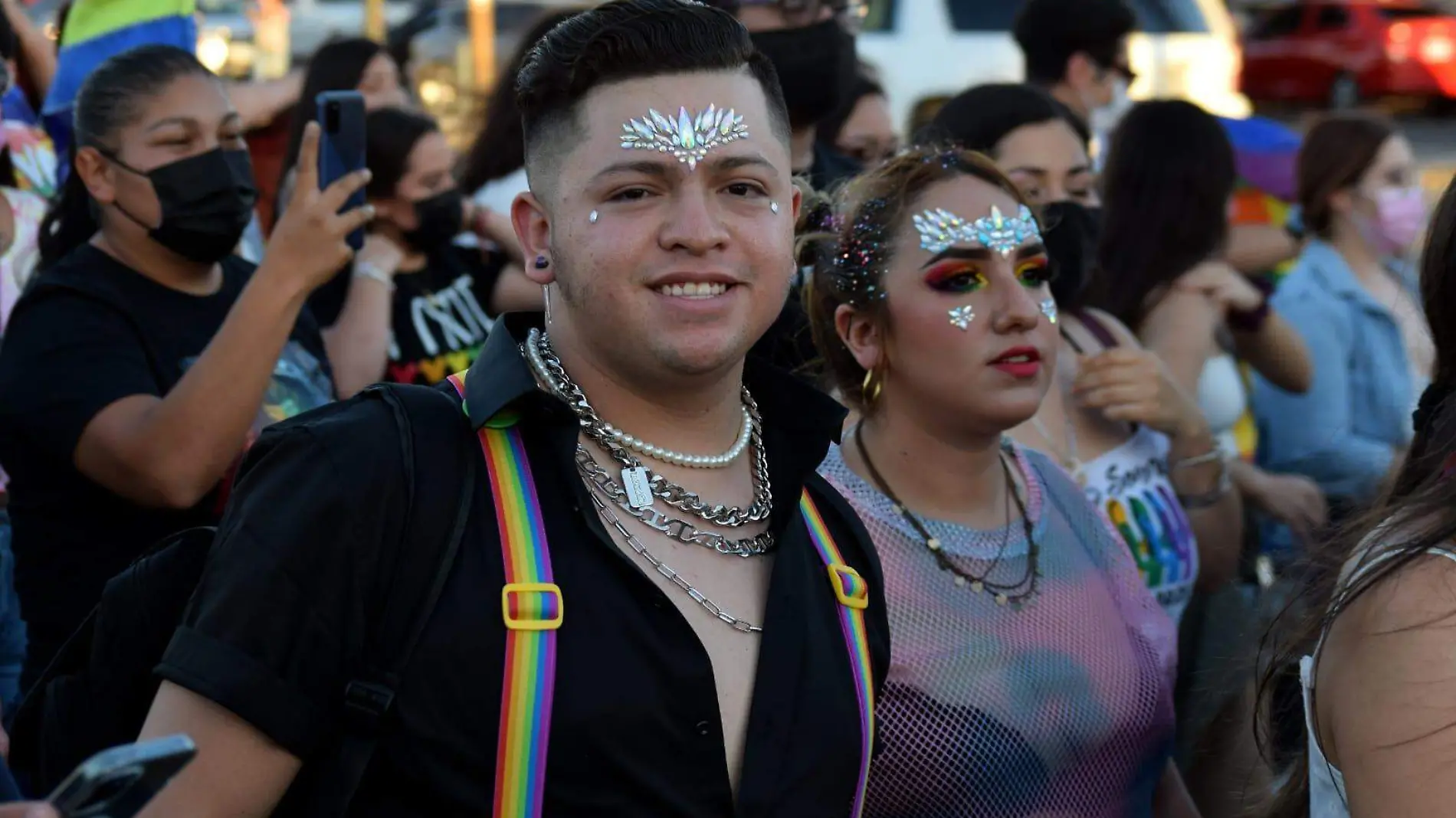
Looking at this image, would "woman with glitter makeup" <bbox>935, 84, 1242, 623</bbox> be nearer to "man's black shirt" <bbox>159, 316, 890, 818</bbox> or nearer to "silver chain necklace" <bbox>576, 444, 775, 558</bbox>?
"silver chain necklace" <bbox>576, 444, 775, 558</bbox>

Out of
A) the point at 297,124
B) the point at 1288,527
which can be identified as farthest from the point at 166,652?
the point at 1288,527

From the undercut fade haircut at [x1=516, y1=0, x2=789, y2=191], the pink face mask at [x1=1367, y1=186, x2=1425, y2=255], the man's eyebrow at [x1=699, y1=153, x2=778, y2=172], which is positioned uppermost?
the undercut fade haircut at [x1=516, y1=0, x2=789, y2=191]

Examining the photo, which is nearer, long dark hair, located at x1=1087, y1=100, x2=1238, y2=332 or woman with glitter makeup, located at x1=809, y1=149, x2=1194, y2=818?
woman with glitter makeup, located at x1=809, y1=149, x2=1194, y2=818

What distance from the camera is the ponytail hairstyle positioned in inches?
149

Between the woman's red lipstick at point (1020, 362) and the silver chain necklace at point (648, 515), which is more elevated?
the silver chain necklace at point (648, 515)

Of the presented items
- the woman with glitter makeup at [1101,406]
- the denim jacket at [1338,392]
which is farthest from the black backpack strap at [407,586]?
the denim jacket at [1338,392]

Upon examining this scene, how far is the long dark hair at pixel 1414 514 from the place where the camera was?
7.02 ft

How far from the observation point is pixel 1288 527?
16.4 feet

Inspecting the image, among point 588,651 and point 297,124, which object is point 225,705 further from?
point 297,124

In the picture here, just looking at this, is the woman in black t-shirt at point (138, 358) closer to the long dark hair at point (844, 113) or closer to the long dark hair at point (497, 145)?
the long dark hair at point (497, 145)

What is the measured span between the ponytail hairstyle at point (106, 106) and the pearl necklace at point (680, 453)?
2.09 meters

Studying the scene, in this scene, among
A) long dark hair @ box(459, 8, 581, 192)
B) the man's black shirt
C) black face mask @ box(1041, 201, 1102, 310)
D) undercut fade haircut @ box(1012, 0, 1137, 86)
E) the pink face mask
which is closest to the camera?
the man's black shirt

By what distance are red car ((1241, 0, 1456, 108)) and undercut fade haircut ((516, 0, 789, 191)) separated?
20.1 m

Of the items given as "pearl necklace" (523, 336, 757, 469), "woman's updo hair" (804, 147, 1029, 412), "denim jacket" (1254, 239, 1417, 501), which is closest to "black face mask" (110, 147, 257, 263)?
"woman's updo hair" (804, 147, 1029, 412)
